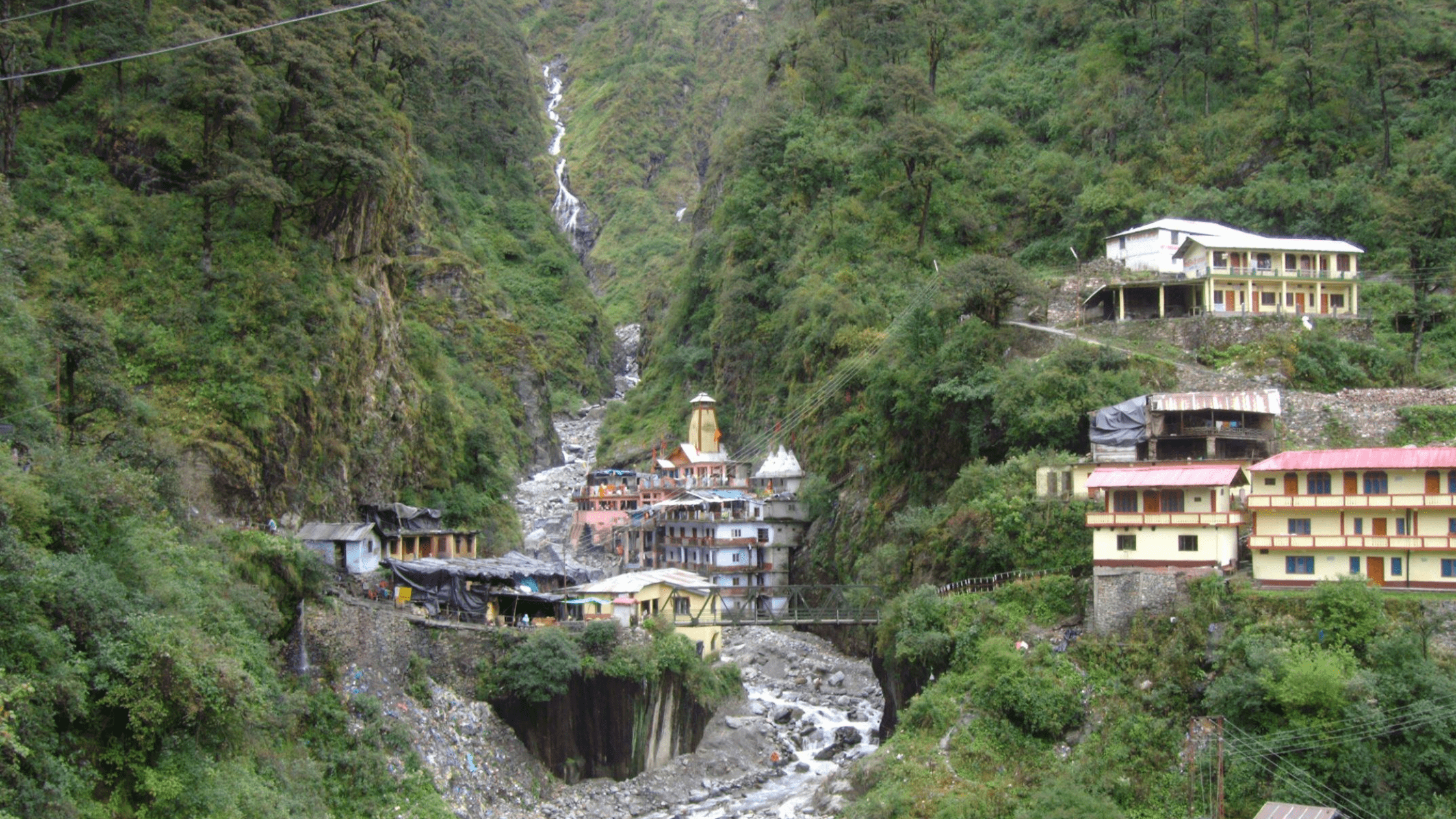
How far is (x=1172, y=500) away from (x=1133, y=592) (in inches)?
107

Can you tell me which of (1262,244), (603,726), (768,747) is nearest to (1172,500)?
(768,747)

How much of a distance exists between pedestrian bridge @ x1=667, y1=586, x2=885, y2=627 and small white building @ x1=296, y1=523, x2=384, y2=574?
1061 cm

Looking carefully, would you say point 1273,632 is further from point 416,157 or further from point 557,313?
point 557,313

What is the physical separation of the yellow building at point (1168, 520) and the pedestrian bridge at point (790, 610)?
32.7ft

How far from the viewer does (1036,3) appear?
2972 inches

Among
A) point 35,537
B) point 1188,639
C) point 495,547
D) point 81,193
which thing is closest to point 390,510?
point 495,547

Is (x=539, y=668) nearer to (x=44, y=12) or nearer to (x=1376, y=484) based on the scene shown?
(x=1376, y=484)

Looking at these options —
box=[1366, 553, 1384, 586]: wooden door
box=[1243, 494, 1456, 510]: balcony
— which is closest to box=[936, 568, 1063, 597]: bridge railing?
box=[1243, 494, 1456, 510]: balcony

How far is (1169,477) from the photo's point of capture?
110 feet

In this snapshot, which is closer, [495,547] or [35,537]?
[35,537]

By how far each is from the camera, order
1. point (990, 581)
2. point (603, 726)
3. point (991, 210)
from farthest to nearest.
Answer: point (991, 210), point (603, 726), point (990, 581)

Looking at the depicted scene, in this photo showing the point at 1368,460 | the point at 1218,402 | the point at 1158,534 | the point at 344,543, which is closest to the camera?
the point at 1368,460

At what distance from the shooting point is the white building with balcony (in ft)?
156

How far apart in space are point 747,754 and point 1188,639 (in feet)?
50.0
